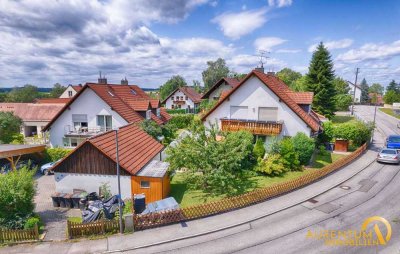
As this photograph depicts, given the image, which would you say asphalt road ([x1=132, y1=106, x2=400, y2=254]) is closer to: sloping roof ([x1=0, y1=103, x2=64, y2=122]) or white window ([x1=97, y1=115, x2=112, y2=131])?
white window ([x1=97, y1=115, x2=112, y2=131])

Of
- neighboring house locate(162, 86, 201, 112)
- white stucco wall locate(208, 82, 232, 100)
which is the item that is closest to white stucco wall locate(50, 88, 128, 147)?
white stucco wall locate(208, 82, 232, 100)

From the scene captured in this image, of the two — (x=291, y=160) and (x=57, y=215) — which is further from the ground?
(x=291, y=160)

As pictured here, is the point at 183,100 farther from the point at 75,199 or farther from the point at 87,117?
the point at 75,199

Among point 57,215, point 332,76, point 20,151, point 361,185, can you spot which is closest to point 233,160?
point 361,185

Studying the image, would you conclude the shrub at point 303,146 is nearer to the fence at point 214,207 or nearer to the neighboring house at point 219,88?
the fence at point 214,207

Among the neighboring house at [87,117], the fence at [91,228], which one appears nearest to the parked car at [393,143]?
the neighboring house at [87,117]

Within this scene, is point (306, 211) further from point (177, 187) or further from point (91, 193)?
→ point (91, 193)

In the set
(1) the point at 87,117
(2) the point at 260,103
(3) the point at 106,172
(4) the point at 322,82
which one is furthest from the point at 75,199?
(4) the point at 322,82
